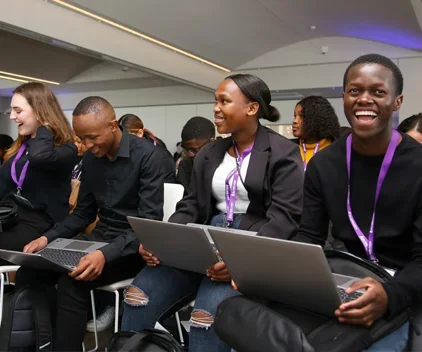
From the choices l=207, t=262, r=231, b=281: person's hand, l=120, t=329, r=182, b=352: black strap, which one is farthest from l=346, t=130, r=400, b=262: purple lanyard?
l=120, t=329, r=182, b=352: black strap

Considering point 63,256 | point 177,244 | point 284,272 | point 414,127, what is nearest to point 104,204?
point 63,256

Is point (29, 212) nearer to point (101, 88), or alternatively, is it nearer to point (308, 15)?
point (308, 15)

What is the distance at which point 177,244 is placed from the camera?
159 cm

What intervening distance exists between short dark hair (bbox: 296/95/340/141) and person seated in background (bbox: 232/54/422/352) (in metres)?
1.70

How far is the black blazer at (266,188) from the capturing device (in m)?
1.78

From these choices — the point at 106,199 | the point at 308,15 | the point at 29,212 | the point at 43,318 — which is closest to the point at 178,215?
the point at 106,199

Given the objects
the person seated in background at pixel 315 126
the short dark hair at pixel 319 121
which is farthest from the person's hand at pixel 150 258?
the short dark hair at pixel 319 121

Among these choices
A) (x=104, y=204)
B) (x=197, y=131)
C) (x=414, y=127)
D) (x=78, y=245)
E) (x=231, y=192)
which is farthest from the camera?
(x=197, y=131)

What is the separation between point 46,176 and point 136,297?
0.93 m

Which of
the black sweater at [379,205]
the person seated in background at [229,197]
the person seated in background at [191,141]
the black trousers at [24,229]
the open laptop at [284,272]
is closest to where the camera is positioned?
the open laptop at [284,272]

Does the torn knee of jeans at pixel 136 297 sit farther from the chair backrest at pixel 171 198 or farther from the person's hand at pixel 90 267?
the chair backrest at pixel 171 198

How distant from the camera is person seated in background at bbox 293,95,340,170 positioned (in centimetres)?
317

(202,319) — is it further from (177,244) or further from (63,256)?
(63,256)

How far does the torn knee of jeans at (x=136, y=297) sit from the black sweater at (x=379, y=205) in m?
0.64
